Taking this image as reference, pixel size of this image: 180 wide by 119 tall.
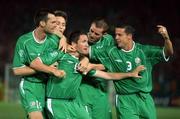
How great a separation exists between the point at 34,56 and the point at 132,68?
4.83ft

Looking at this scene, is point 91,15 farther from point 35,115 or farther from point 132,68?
point 35,115

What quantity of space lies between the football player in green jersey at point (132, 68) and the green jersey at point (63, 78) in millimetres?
831

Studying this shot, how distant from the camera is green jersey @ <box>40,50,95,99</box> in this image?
8.43 m

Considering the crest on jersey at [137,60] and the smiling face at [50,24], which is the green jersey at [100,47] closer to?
the crest on jersey at [137,60]

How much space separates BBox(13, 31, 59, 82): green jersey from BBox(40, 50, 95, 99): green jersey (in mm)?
145

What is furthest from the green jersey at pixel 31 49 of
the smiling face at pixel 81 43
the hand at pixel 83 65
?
→ the hand at pixel 83 65

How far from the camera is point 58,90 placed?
8430 mm

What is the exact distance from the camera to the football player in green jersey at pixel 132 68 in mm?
9125

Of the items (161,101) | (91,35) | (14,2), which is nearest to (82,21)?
(14,2)

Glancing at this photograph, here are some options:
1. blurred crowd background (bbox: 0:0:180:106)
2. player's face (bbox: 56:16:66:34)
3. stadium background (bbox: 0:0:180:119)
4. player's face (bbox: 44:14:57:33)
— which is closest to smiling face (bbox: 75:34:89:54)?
player's face (bbox: 56:16:66:34)

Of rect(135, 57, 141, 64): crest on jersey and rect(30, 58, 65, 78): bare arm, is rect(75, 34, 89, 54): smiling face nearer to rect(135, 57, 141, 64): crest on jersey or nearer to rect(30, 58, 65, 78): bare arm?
rect(30, 58, 65, 78): bare arm

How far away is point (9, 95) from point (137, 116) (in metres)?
13.5

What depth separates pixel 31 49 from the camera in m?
8.56

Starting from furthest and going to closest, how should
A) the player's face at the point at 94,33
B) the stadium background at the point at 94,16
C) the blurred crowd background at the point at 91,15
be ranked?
the blurred crowd background at the point at 91,15 < the stadium background at the point at 94,16 < the player's face at the point at 94,33
